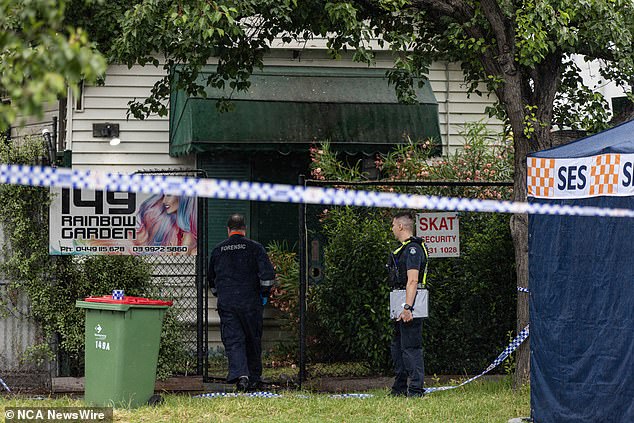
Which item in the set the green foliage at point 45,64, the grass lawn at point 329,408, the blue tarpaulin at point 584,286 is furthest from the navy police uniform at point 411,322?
the green foliage at point 45,64

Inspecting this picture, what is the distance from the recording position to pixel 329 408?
895 centimetres

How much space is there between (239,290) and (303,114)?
3799 millimetres

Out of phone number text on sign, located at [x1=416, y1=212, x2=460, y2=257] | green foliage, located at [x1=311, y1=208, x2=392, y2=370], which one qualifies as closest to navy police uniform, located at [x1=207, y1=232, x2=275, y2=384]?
green foliage, located at [x1=311, y1=208, x2=392, y2=370]

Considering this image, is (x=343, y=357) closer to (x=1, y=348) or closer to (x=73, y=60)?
(x=1, y=348)

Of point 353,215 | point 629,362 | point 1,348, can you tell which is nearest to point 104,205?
point 1,348

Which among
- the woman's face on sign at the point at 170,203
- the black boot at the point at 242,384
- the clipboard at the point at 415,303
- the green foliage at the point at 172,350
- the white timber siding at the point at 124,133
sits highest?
the white timber siding at the point at 124,133

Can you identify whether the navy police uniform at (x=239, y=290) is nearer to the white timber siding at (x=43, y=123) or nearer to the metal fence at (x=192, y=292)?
the metal fence at (x=192, y=292)

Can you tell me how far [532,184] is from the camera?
25.7ft

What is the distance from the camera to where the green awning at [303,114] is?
1285cm

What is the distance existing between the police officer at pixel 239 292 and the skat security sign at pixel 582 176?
132 inches

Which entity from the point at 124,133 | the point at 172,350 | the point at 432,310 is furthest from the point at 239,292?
the point at 124,133

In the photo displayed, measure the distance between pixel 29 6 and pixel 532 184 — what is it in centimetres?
506

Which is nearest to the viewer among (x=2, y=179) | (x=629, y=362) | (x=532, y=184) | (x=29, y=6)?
(x=29, y=6)

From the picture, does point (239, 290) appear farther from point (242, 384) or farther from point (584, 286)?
point (584, 286)
